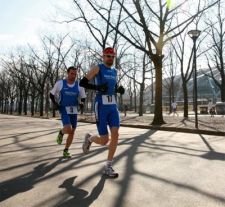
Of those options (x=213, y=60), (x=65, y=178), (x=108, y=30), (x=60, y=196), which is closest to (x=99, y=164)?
(x=65, y=178)

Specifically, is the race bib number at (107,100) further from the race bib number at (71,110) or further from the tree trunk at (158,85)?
the tree trunk at (158,85)

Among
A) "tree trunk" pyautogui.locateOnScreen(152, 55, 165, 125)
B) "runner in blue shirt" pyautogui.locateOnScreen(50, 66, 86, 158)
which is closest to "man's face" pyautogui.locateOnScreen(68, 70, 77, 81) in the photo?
"runner in blue shirt" pyautogui.locateOnScreen(50, 66, 86, 158)

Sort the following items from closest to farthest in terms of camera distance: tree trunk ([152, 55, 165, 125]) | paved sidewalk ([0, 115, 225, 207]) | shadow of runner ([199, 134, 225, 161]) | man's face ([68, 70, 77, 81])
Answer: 1. paved sidewalk ([0, 115, 225, 207])
2. shadow of runner ([199, 134, 225, 161])
3. man's face ([68, 70, 77, 81])
4. tree trunk ([152, 55, 165, 125])

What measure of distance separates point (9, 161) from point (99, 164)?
1.82 meters

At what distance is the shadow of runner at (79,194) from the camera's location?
14.2 ft

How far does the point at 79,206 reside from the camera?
4203mm

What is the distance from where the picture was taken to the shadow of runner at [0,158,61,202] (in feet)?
16.3

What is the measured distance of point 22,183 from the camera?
220 inches

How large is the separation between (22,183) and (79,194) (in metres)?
1.14

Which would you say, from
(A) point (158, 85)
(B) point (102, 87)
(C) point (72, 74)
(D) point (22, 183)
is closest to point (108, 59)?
(B) point (102, 87)

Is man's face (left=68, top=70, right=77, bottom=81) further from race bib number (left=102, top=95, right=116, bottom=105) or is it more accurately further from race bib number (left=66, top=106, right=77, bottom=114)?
race bib number (left=102, top=95, right=116, bottom=105)

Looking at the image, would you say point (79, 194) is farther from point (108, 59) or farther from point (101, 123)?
point (108, 59)

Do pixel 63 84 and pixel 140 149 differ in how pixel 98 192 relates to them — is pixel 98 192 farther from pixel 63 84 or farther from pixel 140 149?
pixel 140 149

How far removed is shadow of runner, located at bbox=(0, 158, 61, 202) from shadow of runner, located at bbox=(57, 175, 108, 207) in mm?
482
